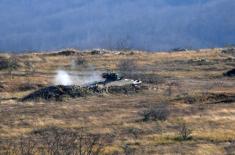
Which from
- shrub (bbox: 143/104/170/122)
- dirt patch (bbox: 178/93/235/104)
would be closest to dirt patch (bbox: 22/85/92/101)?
dirt patch (bbox: 178/93/235/104)

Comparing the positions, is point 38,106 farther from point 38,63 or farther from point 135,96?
point 38,63

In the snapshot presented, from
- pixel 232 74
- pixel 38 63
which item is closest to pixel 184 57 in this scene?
pixel 38 63

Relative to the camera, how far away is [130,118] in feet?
162

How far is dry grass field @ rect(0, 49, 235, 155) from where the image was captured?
37.8m

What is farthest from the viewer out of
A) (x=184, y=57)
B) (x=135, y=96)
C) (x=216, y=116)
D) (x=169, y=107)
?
(x=184, y=57)

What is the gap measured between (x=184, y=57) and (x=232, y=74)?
108 ft

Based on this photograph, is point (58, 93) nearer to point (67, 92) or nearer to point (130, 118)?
point (67, 92)

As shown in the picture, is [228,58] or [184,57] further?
[184,57]

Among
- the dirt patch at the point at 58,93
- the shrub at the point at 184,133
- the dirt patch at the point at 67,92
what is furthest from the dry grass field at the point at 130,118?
the dirt patch at the point at 58,93

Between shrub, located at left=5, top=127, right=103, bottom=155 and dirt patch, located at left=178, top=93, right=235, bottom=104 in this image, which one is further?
dirt patch, located at left=178, top=93, right=235, bottom=104

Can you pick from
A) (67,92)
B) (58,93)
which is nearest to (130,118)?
(58,93)

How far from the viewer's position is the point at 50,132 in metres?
42.9

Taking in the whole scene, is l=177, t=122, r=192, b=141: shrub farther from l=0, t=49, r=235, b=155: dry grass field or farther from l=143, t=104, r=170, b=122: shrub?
l=143, t=104, r=170, b=122: shrub

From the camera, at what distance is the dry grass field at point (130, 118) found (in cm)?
3781
